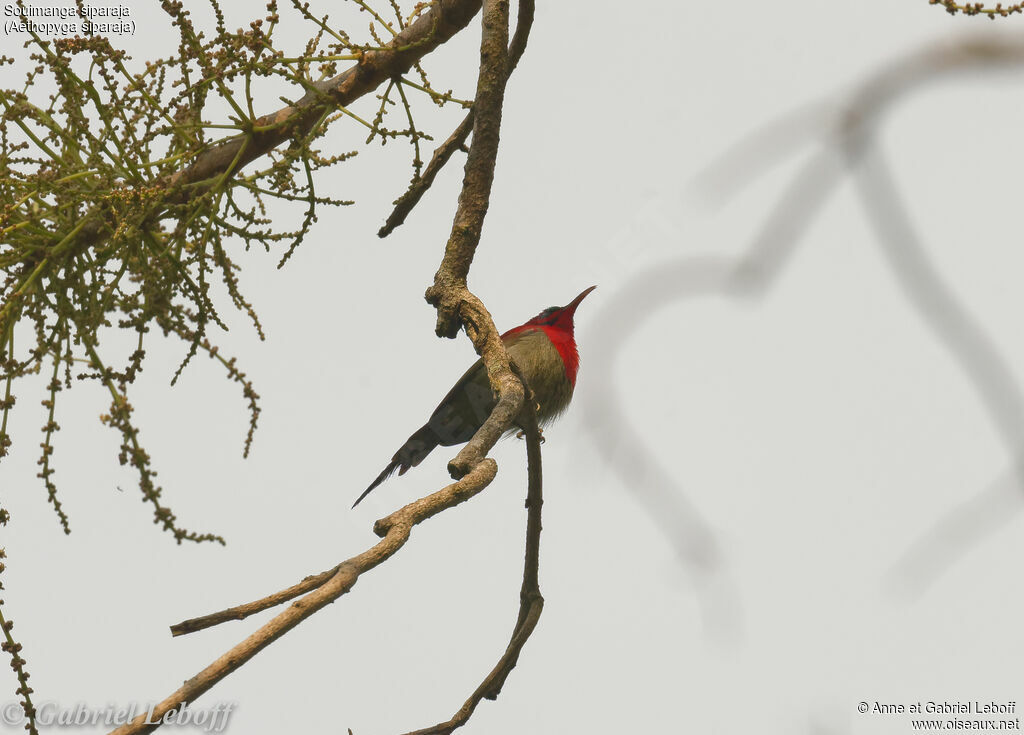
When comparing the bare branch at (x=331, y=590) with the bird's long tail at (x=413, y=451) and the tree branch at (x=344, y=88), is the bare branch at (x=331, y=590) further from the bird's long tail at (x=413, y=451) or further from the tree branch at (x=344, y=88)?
the bird's long tail at (x=413, y=451)

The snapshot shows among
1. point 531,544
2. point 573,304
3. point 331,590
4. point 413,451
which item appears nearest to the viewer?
point 331,590

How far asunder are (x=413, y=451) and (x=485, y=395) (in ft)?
1.34

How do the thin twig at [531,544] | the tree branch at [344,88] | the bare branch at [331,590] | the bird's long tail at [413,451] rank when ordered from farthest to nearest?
1. the bird's long tail at [413,451]
2. the tree branch at [344,88]
3. the thin twig at [531,544]
4. the bare branch at [331,590]

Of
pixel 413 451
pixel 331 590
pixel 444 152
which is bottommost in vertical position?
pixel 331 590

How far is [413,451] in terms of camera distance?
3945mm

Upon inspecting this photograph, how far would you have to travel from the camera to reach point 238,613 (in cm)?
112

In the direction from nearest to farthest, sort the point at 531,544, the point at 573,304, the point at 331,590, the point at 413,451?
→ the point at 331,590 → the point at 531,544 → the point at 413,451 → the point at 573,304

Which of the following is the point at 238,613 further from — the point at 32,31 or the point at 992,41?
the point at 32,31

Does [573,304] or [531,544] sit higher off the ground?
[573,304]

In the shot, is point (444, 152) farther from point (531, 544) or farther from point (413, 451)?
point (413, 451)

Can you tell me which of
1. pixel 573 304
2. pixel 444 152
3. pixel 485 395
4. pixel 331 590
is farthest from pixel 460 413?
pixel 331 590

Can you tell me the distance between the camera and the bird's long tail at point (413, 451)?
382cm

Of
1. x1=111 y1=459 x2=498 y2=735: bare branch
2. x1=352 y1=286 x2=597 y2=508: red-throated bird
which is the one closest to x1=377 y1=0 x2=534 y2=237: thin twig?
x1=111 y1=459 x2=498 y2=735: bare branch

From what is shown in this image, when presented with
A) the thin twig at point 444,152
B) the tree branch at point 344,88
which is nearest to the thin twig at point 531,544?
the thin twig at point 444,152
